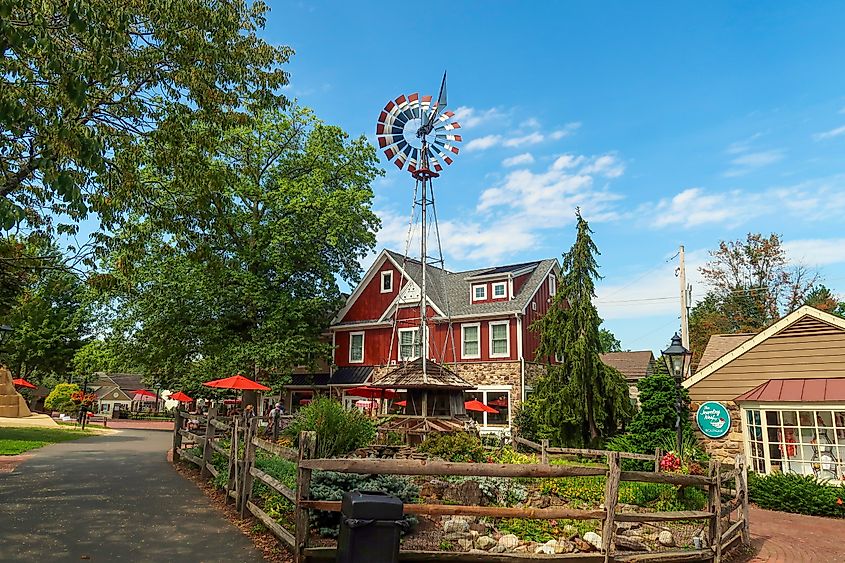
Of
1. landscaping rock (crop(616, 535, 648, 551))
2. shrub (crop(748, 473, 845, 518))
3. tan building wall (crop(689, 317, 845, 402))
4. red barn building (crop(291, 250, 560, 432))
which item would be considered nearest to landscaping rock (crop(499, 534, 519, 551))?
landscaping rock (crop(616, 535, 648, 551))

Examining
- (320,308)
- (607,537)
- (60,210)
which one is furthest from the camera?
(320,308)

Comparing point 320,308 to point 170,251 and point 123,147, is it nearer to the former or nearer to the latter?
point 170,251

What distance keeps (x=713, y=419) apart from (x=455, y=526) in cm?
1051

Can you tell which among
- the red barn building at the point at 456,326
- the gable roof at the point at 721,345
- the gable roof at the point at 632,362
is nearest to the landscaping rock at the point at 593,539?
the gable roof at the point at 721,345

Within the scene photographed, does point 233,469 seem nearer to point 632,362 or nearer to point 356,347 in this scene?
point 356,347

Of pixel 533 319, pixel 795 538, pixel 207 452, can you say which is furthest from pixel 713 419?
pixel 207 452

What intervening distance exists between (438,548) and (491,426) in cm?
1855

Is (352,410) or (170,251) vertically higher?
(170,251)

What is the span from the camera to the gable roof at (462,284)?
87.7 feet

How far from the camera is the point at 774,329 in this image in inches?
595

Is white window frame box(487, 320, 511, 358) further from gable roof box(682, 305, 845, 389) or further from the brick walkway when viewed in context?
the brick walkway

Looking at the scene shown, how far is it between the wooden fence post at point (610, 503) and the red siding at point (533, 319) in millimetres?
18043

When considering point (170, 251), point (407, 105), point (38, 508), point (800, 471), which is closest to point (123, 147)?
point (170, 251)

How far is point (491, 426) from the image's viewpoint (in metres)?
25.4
